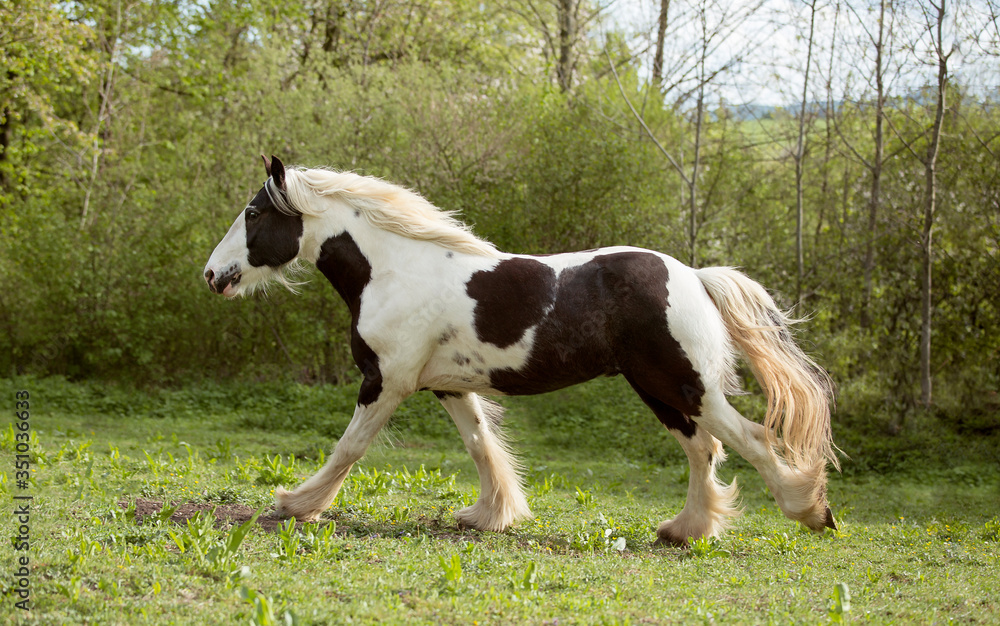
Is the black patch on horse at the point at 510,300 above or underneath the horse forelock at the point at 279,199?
underneath

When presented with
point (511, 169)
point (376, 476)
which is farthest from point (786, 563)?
point (511, 169)

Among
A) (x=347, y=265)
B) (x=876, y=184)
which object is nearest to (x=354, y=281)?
(x=347, y=265)

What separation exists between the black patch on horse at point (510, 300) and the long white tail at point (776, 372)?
0.91m

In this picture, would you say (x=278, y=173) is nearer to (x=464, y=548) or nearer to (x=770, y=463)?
(x=464, y=548)

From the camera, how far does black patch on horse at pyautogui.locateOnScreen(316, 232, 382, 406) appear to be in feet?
15.0

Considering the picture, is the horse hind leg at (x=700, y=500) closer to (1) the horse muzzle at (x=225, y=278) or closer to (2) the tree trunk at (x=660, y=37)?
(1) the horse muzzle at (x=225, y=278)

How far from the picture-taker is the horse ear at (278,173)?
476 cm

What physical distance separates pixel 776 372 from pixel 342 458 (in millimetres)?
2446

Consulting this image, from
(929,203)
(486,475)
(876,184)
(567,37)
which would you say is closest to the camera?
(486,475)

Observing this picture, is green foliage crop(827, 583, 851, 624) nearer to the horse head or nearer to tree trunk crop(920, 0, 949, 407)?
the horse head

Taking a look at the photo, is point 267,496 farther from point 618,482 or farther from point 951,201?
point 951,201

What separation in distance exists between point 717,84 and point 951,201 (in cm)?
324

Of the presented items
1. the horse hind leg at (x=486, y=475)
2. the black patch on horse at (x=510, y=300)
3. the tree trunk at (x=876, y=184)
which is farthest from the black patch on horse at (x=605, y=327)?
the tree trunk at (x=876, y=184)

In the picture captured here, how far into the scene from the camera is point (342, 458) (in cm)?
457
